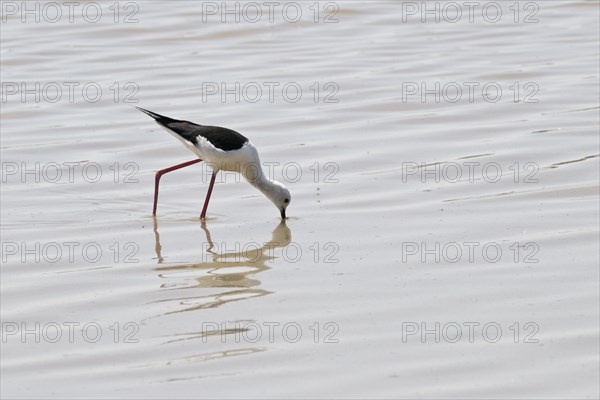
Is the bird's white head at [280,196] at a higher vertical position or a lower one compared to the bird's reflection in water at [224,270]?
higher

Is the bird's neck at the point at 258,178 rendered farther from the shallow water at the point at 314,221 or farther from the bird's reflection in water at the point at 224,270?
the bird's reflection in water at the point at 224,270

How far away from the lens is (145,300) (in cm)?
702

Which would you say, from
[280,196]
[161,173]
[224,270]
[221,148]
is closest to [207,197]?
[221,148]

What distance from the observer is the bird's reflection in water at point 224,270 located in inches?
279

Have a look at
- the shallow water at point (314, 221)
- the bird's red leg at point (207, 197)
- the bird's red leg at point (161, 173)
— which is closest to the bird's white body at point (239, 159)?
the bird's red leg at point (207, 197)

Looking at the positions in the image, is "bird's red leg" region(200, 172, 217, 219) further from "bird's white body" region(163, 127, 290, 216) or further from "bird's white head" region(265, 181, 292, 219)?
"bird's white head" region(265, 181, 292, 219)

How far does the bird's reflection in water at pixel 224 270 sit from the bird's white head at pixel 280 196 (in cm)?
39

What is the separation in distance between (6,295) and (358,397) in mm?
2492

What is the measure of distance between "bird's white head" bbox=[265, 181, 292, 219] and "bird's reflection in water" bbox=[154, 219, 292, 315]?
39 cm

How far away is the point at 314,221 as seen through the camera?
905 cm

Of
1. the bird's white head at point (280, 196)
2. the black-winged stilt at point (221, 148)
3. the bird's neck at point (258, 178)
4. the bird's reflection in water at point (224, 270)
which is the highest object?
the black-winged stilt at point (221, 148)

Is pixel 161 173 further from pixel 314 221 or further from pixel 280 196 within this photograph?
pixel 314 221

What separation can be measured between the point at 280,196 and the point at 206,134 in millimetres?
803

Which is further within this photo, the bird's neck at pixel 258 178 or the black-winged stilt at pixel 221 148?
the black-winged stilt at pixel 221 148
